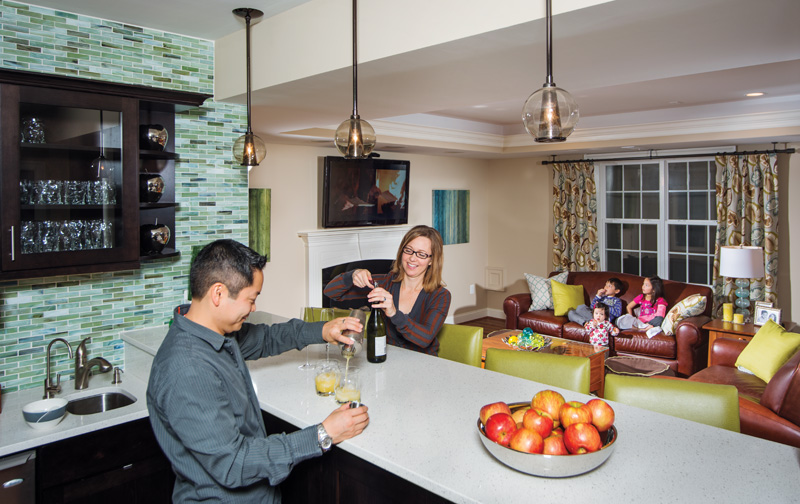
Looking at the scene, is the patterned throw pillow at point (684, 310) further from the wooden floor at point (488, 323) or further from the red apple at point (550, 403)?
the red apple at point (550, 403)

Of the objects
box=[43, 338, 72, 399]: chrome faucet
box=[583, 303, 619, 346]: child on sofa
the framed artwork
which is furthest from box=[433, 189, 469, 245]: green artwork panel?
box=[43, 338, 72, 399]: chrome faucet

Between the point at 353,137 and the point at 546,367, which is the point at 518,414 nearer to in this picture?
the point at 546,367

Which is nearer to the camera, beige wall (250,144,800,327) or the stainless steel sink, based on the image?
the stainless steel sink

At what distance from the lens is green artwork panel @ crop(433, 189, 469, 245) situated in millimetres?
7691

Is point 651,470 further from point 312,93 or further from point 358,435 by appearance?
point 312,93

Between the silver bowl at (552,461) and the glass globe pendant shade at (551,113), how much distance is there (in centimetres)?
87

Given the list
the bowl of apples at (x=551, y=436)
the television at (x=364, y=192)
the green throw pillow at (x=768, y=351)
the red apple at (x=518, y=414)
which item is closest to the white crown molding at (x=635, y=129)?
the television at (x=364, y=192)

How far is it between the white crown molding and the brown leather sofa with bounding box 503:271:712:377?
5.17ft

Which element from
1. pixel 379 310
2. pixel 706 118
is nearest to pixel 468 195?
pixel 706 118

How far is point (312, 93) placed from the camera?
306cm

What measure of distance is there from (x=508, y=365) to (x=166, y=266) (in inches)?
74.5

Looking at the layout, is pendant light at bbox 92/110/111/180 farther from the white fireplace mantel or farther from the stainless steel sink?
the white fireplace mantel

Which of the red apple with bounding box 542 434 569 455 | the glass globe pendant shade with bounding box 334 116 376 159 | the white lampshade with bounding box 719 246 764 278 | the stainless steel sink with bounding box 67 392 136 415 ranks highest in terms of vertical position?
the glass globe pendant shade with bounding box 334 116 376 159

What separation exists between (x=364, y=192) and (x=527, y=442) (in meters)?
5.23
